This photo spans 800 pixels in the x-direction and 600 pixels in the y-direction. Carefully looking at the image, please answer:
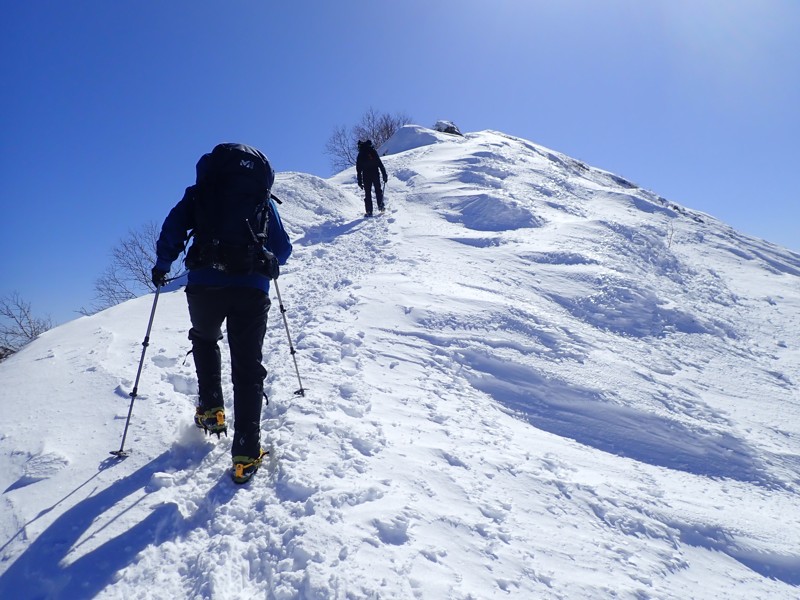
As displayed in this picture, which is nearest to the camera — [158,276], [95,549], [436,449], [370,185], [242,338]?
[95,549]

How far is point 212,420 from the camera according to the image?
3.76 metres

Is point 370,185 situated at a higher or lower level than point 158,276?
higher

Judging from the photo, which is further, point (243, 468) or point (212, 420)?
point (212, 420)

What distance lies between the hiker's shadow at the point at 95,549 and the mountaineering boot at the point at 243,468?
0.28 feet

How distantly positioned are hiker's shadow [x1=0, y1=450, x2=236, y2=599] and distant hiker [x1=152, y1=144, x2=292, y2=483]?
1.56ft

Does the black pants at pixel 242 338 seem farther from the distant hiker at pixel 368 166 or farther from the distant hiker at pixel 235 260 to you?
the distant hiker at pixel 368 166

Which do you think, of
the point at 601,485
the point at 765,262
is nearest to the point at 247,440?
the point at 601,485

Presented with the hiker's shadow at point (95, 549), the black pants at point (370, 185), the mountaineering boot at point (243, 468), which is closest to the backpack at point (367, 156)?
the black pants at point (370, 185)

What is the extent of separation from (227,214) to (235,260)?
0.35 meters

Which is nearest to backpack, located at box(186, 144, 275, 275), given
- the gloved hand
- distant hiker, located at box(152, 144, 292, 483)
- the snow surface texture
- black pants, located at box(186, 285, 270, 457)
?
distant hiker, located at box(152, 144, 292, 483)

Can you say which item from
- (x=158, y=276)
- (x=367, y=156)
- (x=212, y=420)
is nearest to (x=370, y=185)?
(x=367, y=156)

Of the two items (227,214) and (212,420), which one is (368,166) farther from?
(212,420)

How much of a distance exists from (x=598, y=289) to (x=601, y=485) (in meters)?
5.10

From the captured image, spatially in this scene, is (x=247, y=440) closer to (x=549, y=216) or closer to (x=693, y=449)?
(x=693, y=449)
